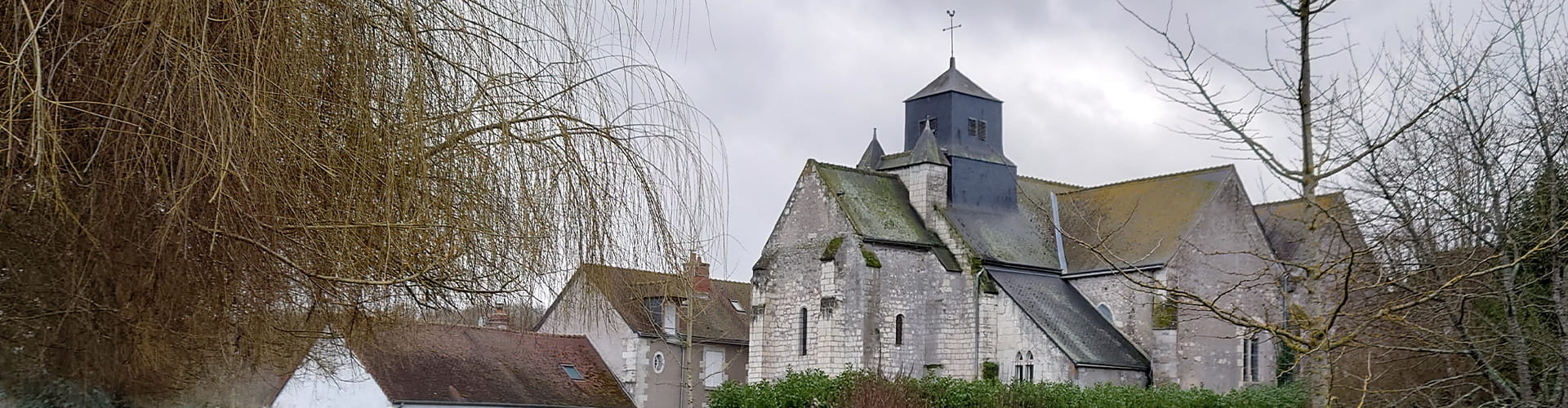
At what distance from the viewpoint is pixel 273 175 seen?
12.5 feet

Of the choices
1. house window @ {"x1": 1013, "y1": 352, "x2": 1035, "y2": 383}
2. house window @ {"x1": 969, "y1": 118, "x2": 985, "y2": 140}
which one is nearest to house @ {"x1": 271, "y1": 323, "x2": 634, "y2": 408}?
house window @ {"x1": 1013, "y1": 352, "x2": 1035, "y2": 383}

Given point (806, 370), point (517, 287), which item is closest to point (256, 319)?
point (517, 287)

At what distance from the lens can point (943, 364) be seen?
99.1ft

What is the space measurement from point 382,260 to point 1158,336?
89.2 ft

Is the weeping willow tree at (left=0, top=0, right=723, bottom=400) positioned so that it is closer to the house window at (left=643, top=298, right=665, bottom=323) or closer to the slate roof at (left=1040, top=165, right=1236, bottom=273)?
the house window at (left=643, top=298, right=665, bottom=323)

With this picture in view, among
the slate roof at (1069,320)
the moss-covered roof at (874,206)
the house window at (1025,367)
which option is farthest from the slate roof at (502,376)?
the slate roof at (1069,320)

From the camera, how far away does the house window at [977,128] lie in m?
32.3

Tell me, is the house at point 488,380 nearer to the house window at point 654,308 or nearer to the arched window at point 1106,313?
the arched window at point 1106,313

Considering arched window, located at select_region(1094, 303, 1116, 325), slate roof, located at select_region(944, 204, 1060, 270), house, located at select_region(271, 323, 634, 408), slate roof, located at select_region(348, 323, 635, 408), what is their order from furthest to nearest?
arched window, located at select_region(1094, 303, 1116, 325) → slate roof, located at select_region(944, 204, 1060, 270) → slate roof, located at select_region(348, 323, 635, 408) → house, located at select_region(271, 323, 634, 408)

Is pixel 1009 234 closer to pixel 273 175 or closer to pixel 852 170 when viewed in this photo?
pixel 852 170

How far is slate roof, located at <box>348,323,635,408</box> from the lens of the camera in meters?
28.3

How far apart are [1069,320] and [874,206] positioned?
4883 millimetres

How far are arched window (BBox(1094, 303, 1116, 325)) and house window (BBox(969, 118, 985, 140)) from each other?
472 cm

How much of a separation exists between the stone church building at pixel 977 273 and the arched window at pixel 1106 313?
0.19 feet
